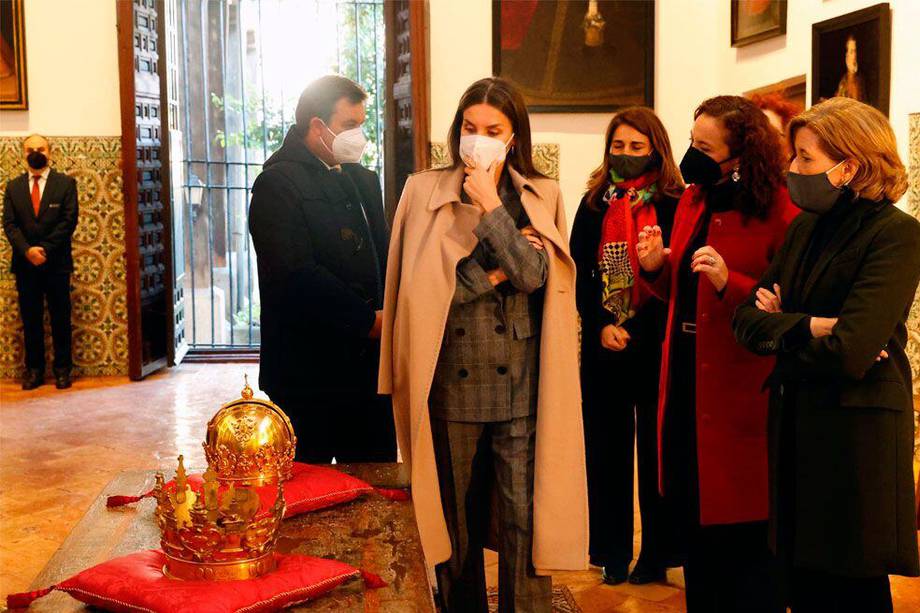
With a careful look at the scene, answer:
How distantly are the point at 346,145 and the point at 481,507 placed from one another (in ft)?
4.48

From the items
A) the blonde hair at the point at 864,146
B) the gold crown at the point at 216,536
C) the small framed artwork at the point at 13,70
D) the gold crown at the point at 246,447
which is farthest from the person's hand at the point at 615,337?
the small framed artwork at the point at 13,70

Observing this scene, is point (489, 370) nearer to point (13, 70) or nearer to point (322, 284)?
point (322, 284)

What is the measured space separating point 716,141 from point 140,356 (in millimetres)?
7272

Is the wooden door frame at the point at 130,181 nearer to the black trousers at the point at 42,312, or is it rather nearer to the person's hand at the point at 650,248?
the black trousers at the point at 42,312

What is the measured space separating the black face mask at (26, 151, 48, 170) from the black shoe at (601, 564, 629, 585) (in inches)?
268

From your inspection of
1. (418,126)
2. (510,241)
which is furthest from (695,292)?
(418,126)

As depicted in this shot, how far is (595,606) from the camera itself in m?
4.13

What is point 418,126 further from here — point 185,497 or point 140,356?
point 185,497

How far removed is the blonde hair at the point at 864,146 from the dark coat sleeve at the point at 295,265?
1617mm

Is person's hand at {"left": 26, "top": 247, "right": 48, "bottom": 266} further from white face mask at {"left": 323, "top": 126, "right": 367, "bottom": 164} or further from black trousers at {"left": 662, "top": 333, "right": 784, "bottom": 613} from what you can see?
black trousers at {"left": 662, "top": 333, "right": 784, "bottom": 613}

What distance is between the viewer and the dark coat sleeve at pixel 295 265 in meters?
3.65

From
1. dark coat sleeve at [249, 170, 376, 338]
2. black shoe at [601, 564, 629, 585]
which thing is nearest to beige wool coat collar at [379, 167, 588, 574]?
dark coat sleeve at [249, 170, 376, 338]

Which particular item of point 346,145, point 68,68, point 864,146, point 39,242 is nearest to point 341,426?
point 346,145

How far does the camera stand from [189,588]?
2.21 metres
